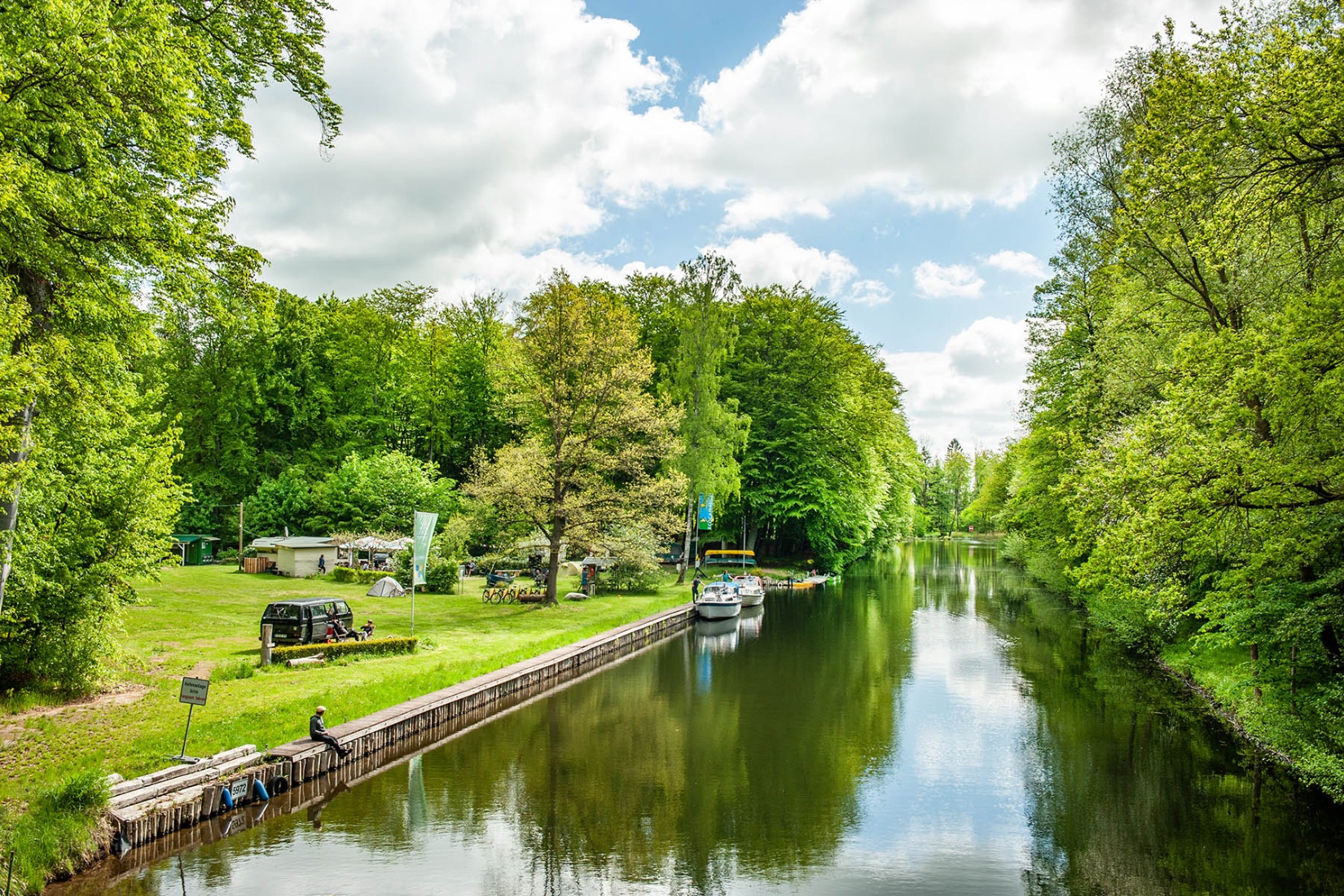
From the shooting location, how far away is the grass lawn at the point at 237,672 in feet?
40.9

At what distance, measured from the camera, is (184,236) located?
11359 mm

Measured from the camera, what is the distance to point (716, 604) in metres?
35.3

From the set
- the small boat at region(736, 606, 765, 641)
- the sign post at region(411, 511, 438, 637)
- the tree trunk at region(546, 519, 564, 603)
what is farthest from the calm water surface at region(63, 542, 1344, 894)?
the tree trunk at region(546, 519, 564, 603)

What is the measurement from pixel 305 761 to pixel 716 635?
20.7m

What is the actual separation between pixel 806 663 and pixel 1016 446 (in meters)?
27.7

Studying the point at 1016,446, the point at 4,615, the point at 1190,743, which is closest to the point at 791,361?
the point at 1016,446

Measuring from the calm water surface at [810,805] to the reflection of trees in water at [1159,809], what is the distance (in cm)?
5

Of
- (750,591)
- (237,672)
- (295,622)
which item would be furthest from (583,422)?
(237,672)

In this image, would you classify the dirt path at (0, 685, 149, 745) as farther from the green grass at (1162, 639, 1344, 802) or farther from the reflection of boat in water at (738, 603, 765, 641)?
the reflection of boat in water at (738, 603, 765, 641)

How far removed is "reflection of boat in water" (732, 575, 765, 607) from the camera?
41.2 meters

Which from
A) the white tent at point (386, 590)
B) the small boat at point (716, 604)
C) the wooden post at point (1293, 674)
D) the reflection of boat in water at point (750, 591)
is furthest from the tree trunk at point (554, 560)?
the wooden post at point (1293, 674)

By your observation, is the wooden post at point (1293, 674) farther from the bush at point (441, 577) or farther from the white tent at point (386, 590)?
the white tent at point (386, 590)

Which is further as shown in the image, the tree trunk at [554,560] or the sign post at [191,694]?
the tree trunk at [554,560]

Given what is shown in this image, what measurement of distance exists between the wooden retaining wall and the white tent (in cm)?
1279
